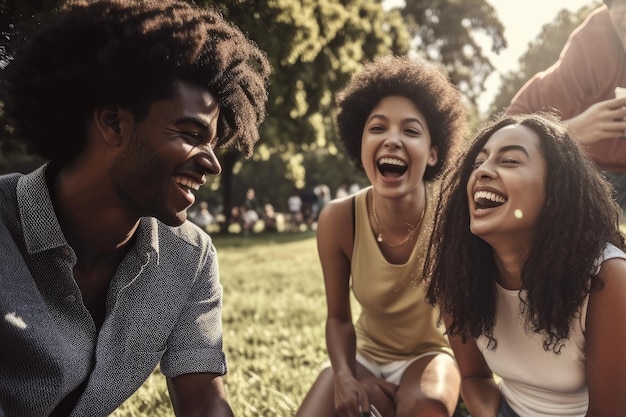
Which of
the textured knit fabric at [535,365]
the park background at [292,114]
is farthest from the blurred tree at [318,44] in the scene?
the textured knit fabric at [535,365]

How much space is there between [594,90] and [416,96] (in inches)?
37.5

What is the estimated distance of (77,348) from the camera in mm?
2281

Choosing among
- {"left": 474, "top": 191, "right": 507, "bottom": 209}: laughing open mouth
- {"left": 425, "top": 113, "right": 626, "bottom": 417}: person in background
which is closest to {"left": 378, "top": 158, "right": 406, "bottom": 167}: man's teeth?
{"left": 425, "top": 113, "right": 626, "bottom": 417}: person in background

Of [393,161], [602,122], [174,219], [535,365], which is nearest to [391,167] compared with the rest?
[393,161]

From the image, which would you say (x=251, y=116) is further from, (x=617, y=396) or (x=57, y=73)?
(x=617, y=396)

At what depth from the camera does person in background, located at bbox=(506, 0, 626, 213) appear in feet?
10.5

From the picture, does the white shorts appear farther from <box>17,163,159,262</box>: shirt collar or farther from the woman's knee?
<box>17,163,159,262</box>: shirt collar

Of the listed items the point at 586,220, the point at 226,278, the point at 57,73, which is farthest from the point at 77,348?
the point at 226,278

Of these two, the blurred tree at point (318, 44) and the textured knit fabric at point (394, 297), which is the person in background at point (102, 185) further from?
the textured knit fabric at point (394, 297)

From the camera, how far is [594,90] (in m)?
3.41

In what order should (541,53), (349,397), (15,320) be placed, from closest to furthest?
(15,320) → (349,397) → (541,53)

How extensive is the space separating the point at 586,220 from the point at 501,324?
0.58m

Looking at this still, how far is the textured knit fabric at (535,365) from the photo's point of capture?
253cm

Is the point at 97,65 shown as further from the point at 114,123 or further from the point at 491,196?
the point at 491,196
